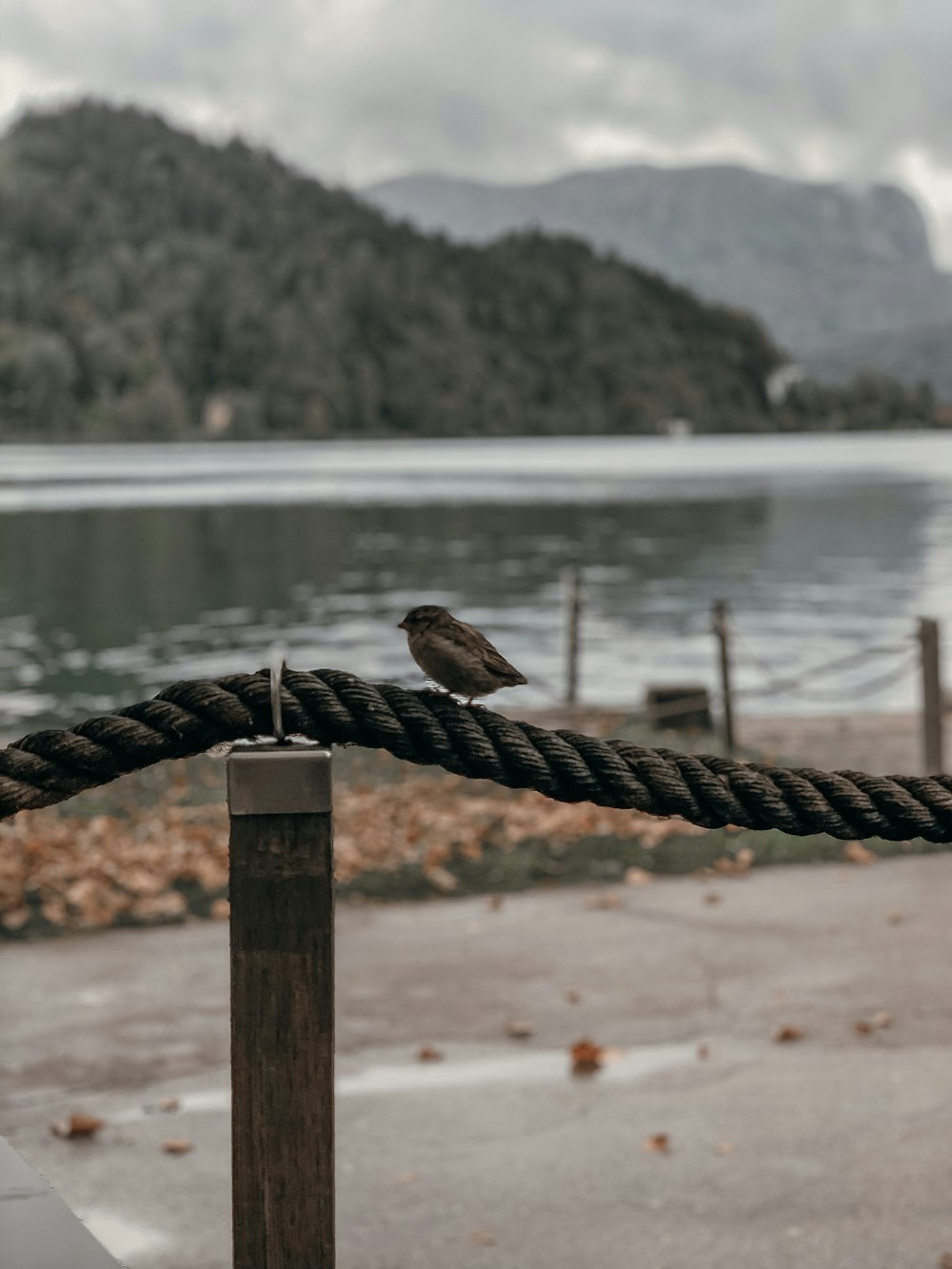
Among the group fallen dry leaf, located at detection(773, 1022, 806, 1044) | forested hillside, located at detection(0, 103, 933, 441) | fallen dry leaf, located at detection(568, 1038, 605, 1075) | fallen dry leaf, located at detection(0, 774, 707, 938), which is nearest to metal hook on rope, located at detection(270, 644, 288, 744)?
fallen dry leaf, located at detection(568, 1038, 605, 1075)

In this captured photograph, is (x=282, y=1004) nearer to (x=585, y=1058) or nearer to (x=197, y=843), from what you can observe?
(x=585, y=1058)

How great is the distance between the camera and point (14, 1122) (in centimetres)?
534

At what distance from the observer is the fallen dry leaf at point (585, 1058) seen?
5758mm

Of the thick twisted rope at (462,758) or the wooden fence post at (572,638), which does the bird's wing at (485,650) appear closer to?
the thick twisted rope at (462,758)

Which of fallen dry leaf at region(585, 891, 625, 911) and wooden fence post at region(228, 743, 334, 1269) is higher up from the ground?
wooden fence post at region(228, 743, 334, 1269)

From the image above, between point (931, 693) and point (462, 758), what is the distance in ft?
34.1

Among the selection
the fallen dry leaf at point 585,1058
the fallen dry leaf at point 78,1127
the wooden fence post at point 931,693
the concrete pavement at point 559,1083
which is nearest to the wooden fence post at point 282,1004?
the concrete pavement at point 559,1083

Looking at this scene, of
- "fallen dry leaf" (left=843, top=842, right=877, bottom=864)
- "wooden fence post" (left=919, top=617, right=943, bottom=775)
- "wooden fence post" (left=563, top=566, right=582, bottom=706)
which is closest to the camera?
"fallen dry leaf" (left=843, top=842, right=877, bottom=864)

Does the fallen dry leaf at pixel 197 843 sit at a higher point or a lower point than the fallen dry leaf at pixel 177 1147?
higher

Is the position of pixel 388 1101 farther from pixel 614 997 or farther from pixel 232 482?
pixel 232 482

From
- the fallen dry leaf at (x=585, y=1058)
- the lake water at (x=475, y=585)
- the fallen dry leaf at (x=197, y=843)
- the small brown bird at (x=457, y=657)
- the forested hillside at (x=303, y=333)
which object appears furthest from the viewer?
the forested hillside at (x=303, y=333)

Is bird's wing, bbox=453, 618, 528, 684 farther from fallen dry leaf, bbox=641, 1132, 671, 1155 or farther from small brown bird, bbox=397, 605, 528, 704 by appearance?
fallen dry leaf, bbox=641, 1132, 671, 1155

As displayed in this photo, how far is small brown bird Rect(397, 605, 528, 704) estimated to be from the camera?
2.22m

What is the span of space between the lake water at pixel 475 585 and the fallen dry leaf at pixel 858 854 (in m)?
3.59
